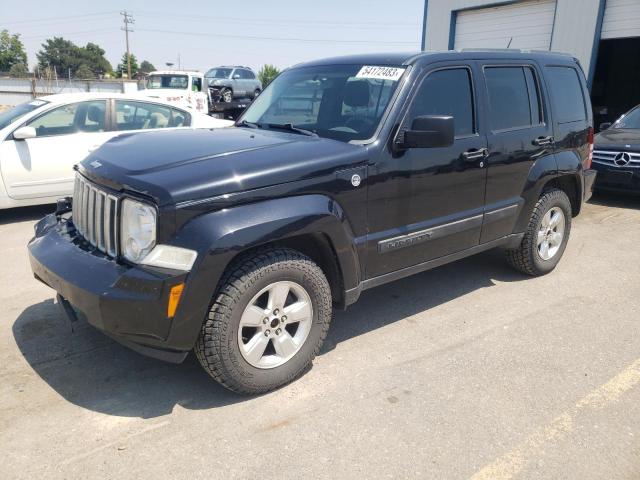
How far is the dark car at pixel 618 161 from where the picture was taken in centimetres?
795

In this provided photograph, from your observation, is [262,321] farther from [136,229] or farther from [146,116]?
[146,116]

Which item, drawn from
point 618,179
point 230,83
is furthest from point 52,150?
point 230,83

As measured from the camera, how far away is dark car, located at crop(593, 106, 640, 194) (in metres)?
7.95

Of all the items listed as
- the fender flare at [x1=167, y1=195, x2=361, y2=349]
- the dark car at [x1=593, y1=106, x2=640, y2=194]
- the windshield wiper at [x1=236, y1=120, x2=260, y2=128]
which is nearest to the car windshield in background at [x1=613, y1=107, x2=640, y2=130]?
the dark car at [x1=593, y1=106, x2=640, y2=194]

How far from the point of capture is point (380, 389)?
313 cm

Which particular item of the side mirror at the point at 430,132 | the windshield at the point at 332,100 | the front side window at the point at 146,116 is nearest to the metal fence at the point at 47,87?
the front side window at the point at 146,116

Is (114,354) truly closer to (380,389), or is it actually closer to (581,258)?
(380,389)

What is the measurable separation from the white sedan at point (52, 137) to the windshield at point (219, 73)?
15496mm

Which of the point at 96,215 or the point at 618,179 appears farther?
the point at 618,179

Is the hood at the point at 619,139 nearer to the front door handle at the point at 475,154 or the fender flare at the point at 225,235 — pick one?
the front door handle at the point at 475,154

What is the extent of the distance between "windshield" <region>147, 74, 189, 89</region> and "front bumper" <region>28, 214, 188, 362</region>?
16.0m

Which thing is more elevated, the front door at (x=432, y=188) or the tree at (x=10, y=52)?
the tree at (x=10, y=52)

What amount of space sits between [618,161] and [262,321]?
284 inches

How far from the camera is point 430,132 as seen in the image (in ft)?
10.7
